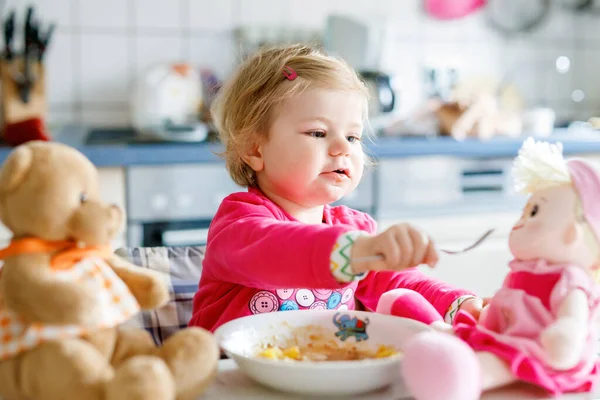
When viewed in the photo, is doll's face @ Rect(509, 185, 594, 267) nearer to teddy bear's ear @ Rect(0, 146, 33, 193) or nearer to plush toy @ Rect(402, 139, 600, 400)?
plush toy @ Rect(402, 139, 600, 400)

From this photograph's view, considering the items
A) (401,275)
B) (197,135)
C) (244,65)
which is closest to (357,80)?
(244,65)

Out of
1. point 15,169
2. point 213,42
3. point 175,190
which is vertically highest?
point 213,42

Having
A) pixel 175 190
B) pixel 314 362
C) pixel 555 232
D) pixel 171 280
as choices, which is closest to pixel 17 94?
pixel 175 190

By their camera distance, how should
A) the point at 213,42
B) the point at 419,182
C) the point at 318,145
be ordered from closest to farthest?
the point at 318,145 → the point at 419,182 → the point at 213,42

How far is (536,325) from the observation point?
2.39ft

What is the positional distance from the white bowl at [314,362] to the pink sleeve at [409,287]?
215 mm

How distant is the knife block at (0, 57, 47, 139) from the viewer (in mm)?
2332

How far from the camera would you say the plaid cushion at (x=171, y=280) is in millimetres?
1294

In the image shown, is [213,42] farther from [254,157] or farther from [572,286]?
[572,286]

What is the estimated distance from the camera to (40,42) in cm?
232

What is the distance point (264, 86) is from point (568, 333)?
650 mm

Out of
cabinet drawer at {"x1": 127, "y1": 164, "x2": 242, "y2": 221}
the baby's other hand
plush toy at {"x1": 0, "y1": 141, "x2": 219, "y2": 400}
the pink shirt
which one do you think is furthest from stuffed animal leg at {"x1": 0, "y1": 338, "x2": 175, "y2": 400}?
cabinet drawer at {"x1": 127, "y1": 164, "x2": 242, "y2": 221}

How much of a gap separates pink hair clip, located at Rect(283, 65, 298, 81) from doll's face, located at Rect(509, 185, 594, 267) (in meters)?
0.49

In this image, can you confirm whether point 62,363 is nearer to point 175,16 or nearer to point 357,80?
point 357,80
